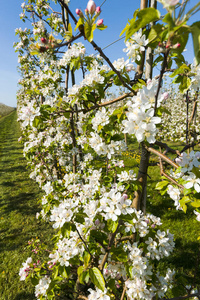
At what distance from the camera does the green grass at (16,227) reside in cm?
306

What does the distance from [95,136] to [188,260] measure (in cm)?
297

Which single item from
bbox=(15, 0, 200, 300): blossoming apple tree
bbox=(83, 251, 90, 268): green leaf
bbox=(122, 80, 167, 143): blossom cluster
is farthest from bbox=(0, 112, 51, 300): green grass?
bbox=(122, 80, 167, 143): blossom cluster

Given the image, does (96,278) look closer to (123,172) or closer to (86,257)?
(86,257)

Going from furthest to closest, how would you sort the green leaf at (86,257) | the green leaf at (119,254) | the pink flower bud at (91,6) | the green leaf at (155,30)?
the green leaf at (119,254)
the green leaf at (86,257)
the pink flower bud at (91,6)
the green leaf at (155,30)

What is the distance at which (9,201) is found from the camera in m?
5.70

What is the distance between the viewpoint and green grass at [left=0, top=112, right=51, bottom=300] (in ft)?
10.0

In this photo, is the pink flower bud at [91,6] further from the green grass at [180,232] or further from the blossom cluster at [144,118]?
the green grass at [180,232]

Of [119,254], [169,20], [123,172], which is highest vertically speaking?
[169,20]

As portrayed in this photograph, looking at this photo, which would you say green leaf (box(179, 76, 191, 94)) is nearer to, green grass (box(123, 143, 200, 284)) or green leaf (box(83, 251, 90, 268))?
green grass (box(123, 143, 200, 284))

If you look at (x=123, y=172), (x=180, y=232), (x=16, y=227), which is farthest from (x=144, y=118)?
(x=16, y=227)

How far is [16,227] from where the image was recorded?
4.48 meters

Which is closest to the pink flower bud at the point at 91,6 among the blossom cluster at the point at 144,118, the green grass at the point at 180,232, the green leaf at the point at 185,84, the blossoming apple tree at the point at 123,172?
the blossoming apple tree at the point at 123,172

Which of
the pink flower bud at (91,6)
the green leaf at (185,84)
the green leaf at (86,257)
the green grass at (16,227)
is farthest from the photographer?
the green grass at (16,227)

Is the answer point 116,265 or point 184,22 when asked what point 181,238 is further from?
point 184,22
